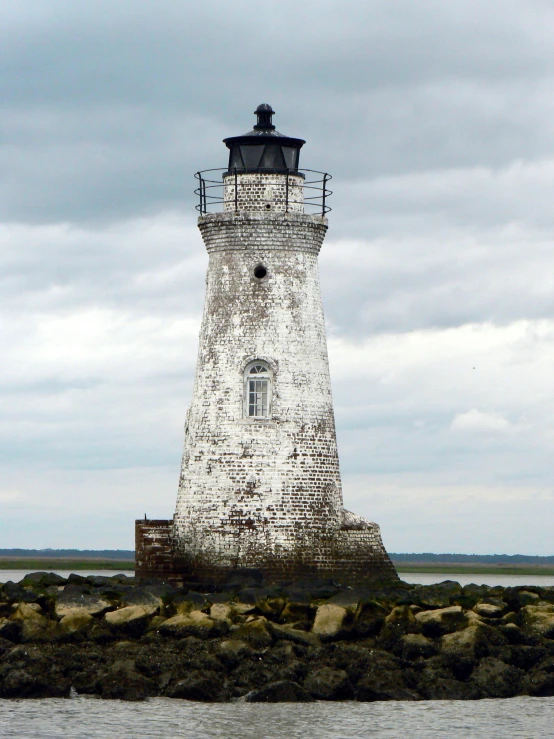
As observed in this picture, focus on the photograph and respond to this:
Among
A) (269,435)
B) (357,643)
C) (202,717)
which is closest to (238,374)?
(269,435)

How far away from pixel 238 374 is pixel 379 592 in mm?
4147

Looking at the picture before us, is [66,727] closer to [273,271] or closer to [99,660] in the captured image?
[99,660]

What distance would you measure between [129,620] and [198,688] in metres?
2.78

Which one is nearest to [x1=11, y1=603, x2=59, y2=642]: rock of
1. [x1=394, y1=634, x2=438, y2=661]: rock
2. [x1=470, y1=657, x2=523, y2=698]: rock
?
[x1=394, y1=634, x2=438, y2=661]: rock

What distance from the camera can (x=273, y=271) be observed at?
27453 millimetres

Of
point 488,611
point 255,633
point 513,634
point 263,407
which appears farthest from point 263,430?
point 513,634

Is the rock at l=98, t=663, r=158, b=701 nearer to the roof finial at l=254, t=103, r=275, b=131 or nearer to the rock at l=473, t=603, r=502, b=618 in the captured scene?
the rock at l=473, t=603, r=502, b=618

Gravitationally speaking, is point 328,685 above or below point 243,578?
below

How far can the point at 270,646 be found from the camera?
2178 centimetres

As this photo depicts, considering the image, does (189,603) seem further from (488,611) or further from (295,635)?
(488,611)

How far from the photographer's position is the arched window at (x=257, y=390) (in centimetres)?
2727

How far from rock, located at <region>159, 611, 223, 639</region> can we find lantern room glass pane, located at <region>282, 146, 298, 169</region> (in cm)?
849

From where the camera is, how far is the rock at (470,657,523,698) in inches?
824

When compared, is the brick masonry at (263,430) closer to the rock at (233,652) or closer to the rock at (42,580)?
the rock at (42,580)
